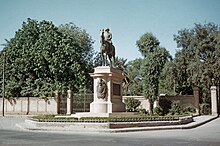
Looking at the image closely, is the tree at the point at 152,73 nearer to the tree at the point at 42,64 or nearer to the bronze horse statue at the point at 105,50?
the tree at the point at 42,64

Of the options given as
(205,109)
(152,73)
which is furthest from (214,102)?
(152,73)

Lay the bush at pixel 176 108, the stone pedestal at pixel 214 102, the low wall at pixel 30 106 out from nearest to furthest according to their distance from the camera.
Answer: the bush at pixel 176 108, the stone pedestal at pixel 214 102, the low wall at pixel 30 106

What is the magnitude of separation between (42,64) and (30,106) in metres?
5.67

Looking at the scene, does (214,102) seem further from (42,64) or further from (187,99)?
(42,64)

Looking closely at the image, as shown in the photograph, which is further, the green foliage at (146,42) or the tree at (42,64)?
the green foliage at (146,42)

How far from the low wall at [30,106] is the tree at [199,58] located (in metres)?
16.8

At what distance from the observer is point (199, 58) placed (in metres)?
41.0

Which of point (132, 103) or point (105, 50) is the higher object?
point (105, 50)

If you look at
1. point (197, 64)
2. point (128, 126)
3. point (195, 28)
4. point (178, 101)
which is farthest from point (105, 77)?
point (195, 28)

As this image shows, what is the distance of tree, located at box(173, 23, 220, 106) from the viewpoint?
39.3 meters

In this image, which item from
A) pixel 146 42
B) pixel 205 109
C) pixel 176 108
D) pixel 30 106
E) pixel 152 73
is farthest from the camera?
pixel 146 42

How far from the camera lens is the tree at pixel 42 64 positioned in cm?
4084

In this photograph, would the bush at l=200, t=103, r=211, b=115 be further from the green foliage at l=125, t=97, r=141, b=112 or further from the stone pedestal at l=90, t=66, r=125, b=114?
the stone pedestal at l=90, t=66, r=125, b=114

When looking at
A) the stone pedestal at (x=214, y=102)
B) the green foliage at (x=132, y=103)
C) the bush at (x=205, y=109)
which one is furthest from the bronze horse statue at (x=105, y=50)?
the bush at (x=205, y=109)
